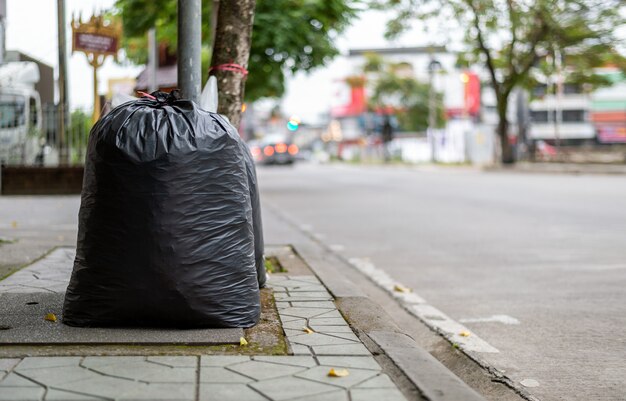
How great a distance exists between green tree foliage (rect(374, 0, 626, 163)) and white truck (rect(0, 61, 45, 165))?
673 inches

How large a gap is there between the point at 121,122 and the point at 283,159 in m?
46.8

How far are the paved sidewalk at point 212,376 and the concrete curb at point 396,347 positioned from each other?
106mm

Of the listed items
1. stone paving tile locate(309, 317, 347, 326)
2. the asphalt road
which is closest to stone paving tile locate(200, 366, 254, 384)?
stone paving tile locate(309, 317, 347, 326)

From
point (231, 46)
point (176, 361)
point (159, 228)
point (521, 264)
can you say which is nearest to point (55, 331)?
point (159, 228)

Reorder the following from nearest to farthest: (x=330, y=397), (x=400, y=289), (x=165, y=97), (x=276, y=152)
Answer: (x=330, y=397), (x=165, y=97), (x=400, y=289), (x=276, y=152)

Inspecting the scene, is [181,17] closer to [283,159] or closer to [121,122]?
[121,122]

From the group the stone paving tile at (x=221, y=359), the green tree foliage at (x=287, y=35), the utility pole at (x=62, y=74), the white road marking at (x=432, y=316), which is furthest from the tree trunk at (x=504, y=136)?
the stone paving tile at (x=221, y=359)

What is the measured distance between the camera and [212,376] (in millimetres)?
3221

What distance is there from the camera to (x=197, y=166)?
4.04m

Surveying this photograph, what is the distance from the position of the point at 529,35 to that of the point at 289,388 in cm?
3204

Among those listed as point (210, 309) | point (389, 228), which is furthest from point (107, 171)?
point (389, 228)

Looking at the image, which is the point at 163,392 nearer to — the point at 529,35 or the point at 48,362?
the point at 48,362

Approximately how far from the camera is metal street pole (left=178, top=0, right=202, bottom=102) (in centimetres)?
531

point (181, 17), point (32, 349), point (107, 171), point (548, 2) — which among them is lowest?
point (32, 349)
